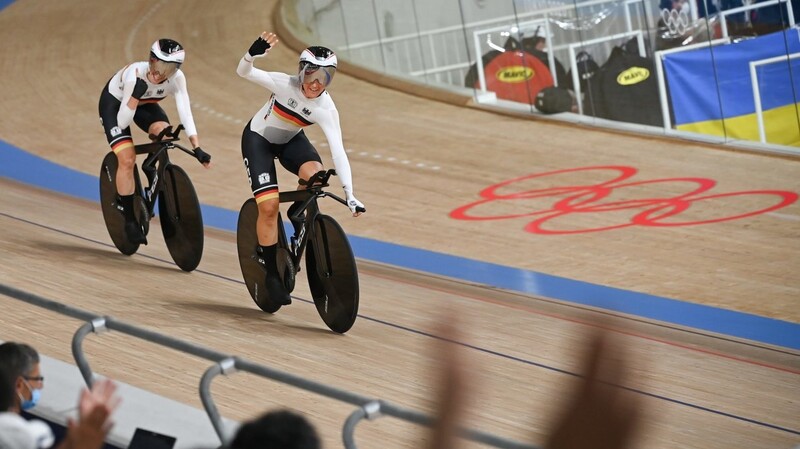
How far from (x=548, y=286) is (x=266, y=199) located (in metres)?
2.20

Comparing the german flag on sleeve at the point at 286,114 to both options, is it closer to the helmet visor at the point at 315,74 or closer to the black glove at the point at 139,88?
the helmet visor at the point at 315,74

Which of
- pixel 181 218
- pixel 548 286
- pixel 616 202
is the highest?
pixel 181 218

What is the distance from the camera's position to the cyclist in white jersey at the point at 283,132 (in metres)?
4.91

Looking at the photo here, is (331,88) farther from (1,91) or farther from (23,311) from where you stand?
(23,311)

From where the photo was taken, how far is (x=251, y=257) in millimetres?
5328

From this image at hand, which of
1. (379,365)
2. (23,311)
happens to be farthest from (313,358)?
(23,311)

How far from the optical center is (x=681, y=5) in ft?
33.4

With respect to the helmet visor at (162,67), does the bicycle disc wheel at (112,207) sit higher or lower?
Answer: lower

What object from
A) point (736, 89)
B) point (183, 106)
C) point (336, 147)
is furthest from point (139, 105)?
point (736, 89)

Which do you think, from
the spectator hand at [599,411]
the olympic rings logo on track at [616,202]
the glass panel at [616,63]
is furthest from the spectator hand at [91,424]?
the glass panel at [616,63]

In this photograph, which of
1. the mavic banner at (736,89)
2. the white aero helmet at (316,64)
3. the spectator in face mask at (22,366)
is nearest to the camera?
the spectator in face mask at (22,366)

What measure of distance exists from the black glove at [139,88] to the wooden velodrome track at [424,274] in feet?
3.16

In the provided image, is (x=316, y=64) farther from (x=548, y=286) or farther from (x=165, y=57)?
(x=548, y=286)

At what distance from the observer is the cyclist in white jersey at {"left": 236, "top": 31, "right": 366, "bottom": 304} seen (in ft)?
16.1
